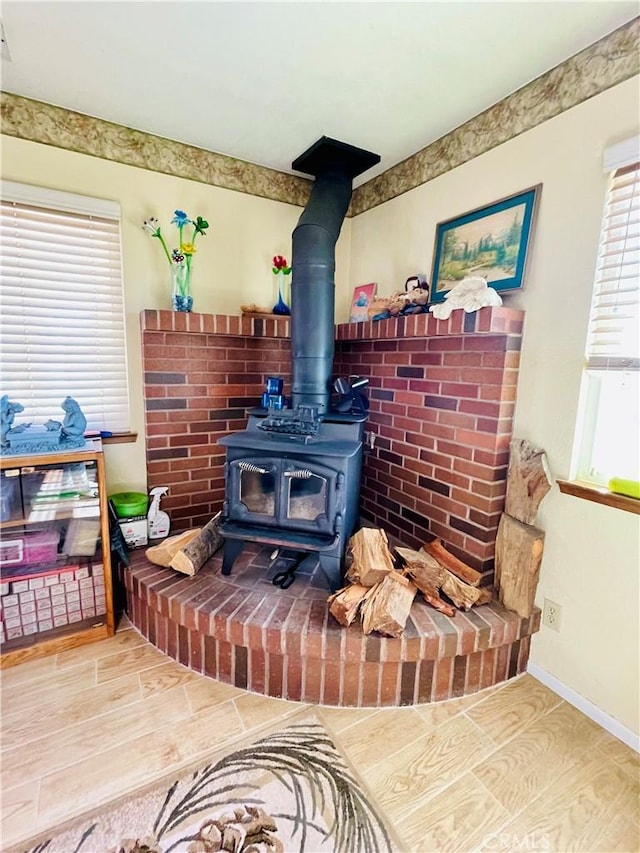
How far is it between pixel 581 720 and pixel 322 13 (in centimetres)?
266

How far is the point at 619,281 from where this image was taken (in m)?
1.35

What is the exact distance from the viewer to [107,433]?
2.06 metres

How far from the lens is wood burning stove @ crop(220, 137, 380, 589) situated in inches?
65.4

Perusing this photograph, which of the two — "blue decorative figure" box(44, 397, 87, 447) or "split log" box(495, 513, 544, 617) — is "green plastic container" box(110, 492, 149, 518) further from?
"split log" box(495, 513, 544, 617)

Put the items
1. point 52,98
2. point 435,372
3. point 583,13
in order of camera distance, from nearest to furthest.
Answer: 1. point 583,13
2. point 52,98
3. point 435,372

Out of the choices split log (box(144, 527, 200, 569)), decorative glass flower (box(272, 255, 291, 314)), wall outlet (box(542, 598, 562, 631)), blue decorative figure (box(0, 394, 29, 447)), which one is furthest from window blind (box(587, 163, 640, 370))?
blue decorative figure (box(0, 394, 29, 447))

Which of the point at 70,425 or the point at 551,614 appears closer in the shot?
the point at 551,614

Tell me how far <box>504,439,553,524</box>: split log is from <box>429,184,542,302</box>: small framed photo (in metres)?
0.68

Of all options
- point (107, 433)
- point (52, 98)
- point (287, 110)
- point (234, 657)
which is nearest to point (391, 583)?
point (234, 657)

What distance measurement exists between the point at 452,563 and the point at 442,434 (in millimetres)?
601

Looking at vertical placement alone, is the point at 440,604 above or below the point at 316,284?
below

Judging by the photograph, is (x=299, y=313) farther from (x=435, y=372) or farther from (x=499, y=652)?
(x=499, y=652)

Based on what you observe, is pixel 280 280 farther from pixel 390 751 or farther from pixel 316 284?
pixel 390 751

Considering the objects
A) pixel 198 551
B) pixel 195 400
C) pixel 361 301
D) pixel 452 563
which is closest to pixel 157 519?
pixel 198 551
